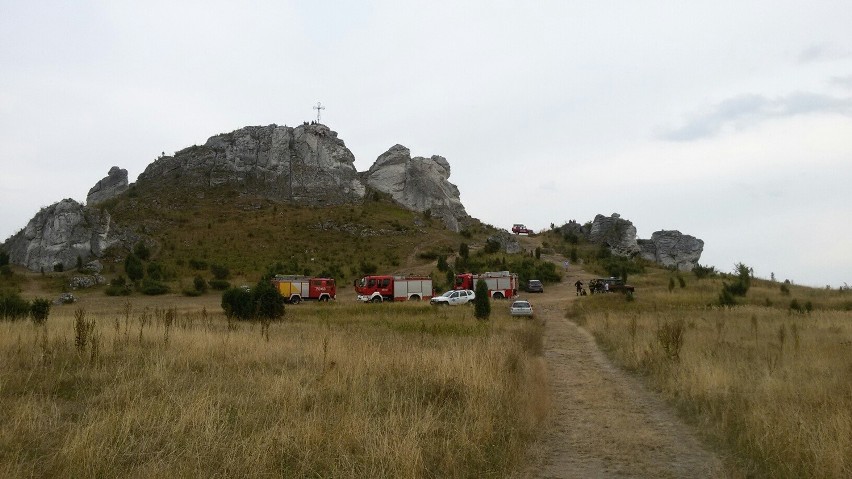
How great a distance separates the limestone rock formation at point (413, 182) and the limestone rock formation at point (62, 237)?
49.1 metres

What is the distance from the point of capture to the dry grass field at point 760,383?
6.51 metres

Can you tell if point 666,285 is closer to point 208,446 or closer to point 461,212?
point 208,446

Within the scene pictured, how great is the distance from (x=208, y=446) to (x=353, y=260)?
56.3 m

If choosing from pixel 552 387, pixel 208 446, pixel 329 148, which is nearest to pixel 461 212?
pixel 329 148

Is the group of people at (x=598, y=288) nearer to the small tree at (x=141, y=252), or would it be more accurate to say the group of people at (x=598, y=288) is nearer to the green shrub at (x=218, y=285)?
the green shrub at (x=218, y=285)

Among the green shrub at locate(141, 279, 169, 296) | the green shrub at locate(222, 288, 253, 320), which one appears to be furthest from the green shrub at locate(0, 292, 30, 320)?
the green shrub at locate(141, 279, 169, 296)

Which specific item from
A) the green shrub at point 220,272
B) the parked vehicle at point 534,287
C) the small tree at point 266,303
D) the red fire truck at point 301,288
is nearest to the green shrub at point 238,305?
the small tree at point 266,303

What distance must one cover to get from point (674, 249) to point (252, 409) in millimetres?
88651

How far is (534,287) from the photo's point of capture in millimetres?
52688

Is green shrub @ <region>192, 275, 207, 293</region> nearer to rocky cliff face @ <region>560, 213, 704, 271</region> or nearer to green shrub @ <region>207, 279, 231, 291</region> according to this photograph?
green shrub @ <region>207, 279, 231, 291</region>

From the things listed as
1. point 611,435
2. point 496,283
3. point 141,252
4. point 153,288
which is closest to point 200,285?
point 153,288

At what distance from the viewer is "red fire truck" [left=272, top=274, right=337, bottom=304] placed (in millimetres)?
42219

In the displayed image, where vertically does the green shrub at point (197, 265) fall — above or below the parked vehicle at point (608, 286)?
above

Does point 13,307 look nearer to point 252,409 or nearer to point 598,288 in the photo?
point 252,409
